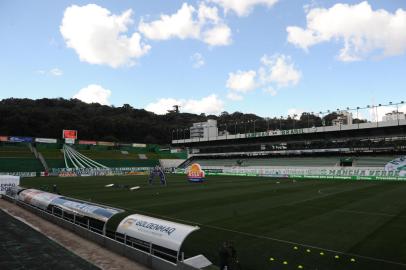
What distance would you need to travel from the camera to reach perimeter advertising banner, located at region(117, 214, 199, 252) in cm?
1365

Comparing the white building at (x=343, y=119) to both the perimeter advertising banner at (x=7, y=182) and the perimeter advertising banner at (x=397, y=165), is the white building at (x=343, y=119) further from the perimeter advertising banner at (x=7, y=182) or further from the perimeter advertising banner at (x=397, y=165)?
the perimeter advertising banner at (x=7, y=182)

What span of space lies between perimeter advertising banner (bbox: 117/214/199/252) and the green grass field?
7.03 feet

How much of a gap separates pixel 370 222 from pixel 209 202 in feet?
44.2

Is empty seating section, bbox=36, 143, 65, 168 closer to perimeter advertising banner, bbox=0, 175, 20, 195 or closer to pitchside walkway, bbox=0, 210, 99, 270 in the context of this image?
perimeter advertising banner, bbox=0, 175, 20, 195

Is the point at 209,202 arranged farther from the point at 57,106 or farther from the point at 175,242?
the point at 57,106

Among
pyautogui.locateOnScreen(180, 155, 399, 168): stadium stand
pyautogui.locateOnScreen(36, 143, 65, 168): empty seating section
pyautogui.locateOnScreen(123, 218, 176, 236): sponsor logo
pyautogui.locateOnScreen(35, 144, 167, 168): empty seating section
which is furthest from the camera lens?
pyautogui.locateOnScreen(35, 144, 167, 168): empty seating section

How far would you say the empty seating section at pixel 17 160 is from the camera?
76750mm

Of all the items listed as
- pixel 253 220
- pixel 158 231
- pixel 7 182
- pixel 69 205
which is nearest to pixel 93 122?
pixel 7 182

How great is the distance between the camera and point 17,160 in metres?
80.6

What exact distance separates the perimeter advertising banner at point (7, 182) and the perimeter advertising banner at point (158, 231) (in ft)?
90.8

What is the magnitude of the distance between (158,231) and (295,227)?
8.95m

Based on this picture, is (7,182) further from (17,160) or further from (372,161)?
(372,161)

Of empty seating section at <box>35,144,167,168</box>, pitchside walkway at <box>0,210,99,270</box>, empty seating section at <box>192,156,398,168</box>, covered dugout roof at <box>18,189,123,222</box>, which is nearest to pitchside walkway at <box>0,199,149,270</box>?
pitchside walkway at <box>0,210,99,270</box>

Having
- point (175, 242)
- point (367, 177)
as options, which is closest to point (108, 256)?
point (175, 242)
